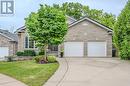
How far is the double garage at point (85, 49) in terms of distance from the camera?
42.3m

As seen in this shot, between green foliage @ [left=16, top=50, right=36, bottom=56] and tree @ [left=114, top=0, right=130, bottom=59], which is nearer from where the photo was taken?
tree @ [left=114, top=0, right=130, bottom=59]

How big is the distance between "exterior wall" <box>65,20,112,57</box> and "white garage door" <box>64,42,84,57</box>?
1.36ft

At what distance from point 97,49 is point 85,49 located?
151cm

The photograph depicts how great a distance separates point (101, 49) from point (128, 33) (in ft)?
25.6

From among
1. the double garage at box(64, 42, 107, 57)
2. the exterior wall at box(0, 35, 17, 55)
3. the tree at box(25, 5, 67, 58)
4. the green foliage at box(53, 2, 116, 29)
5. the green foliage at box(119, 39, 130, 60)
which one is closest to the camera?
the tree at box(25, 5, 67, 58)

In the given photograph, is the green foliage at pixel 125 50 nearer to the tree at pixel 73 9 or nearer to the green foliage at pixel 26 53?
the green foliage at pixel 26 53

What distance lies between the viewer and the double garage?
4231 centimetres

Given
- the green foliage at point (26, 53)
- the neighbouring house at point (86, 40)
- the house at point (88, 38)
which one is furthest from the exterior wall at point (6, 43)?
the house at point (88, 38)

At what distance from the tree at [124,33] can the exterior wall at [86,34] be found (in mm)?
4852

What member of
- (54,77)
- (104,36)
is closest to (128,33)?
(104,36)

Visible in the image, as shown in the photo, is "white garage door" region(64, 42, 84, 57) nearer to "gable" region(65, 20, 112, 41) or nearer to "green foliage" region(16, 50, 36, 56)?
"gable" region(65, 20, 112, 41)

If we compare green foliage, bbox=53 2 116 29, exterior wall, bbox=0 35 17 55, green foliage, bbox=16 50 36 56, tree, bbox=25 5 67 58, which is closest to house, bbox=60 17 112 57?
green foliage, bbox=16 50 36 56

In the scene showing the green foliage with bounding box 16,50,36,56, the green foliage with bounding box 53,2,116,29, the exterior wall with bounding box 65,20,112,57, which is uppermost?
the green foliage with bounding box 53,2,116,29

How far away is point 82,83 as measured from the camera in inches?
666
